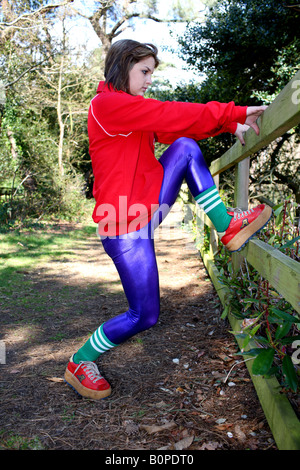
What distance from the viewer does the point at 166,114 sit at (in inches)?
73.3

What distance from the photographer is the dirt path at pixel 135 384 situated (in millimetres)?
1799

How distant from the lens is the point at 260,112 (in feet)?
6.26

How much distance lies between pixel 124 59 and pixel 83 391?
5.78 feet

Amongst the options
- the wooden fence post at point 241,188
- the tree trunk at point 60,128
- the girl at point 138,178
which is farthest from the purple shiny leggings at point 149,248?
the tree trunk at point 60,128

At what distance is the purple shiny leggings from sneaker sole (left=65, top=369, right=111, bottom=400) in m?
0.41

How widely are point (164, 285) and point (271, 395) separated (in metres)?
2.68

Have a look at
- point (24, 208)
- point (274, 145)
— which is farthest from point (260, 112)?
point (24, 208)

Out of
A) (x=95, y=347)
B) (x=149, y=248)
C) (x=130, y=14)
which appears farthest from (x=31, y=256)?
(x=130, y=14)

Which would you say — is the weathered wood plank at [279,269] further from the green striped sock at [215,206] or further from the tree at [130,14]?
the tree at [130,14]

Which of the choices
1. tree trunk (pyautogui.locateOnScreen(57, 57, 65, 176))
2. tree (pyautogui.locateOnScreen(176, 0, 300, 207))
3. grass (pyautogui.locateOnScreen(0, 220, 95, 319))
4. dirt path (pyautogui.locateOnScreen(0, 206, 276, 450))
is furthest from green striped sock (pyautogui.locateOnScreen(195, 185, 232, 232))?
tree trunk (pyautogui.locateOnScreen(57, 57, 65, 176))

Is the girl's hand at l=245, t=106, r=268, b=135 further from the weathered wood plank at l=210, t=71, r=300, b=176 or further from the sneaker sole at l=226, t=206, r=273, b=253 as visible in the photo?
the sneaker sole at l=226, t=206, r=273, b=253

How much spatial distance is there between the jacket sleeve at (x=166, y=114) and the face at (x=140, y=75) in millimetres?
177

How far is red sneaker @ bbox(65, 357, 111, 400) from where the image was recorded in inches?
84.9

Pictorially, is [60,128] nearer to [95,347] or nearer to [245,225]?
Answer: [95,347]
